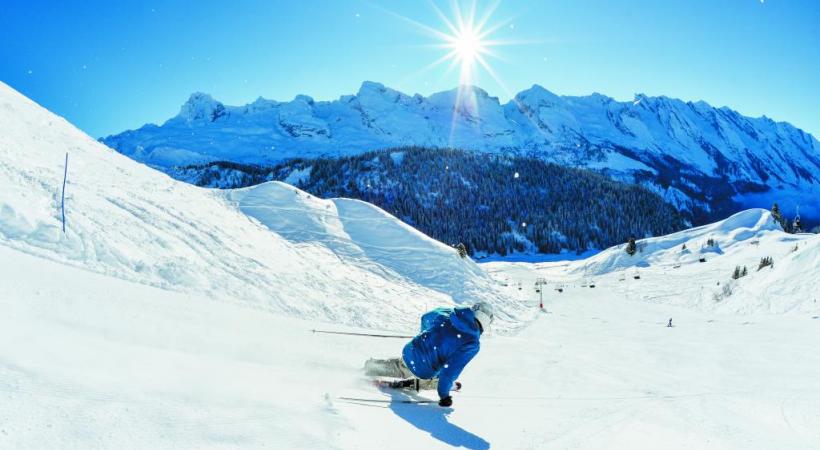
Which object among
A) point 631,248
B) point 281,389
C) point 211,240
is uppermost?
point 631,248

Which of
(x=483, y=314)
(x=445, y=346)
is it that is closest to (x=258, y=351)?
(x=445, y=346)

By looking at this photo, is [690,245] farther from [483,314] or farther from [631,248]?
[483,314]

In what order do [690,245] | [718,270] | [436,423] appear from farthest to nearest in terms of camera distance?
[690,245] → [718,270] → [436,423]

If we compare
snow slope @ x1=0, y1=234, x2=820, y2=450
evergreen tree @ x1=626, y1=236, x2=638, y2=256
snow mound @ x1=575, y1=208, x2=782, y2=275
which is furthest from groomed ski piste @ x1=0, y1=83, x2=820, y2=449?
evergreen tree @ x1=626, y1=236, x2=638, y2=256

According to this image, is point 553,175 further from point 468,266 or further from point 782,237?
point 468,266

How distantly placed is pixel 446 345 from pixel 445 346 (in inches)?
0.8

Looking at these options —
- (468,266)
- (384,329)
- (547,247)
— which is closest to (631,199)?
(547,247)

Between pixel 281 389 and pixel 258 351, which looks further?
pixel 258 351

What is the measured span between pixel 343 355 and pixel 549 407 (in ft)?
11.0

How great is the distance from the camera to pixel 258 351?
621 cm

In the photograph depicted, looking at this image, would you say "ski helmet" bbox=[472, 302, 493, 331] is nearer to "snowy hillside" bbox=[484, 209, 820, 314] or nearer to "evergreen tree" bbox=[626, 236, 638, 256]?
"snowy hillside" bbox=[484, 209, 820, 314]

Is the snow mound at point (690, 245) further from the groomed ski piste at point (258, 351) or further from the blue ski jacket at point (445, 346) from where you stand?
the blue ski jacket at point (445, 346)

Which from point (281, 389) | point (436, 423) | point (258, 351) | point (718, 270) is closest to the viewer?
point (281, 389)

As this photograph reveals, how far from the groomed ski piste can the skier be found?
0.43m
